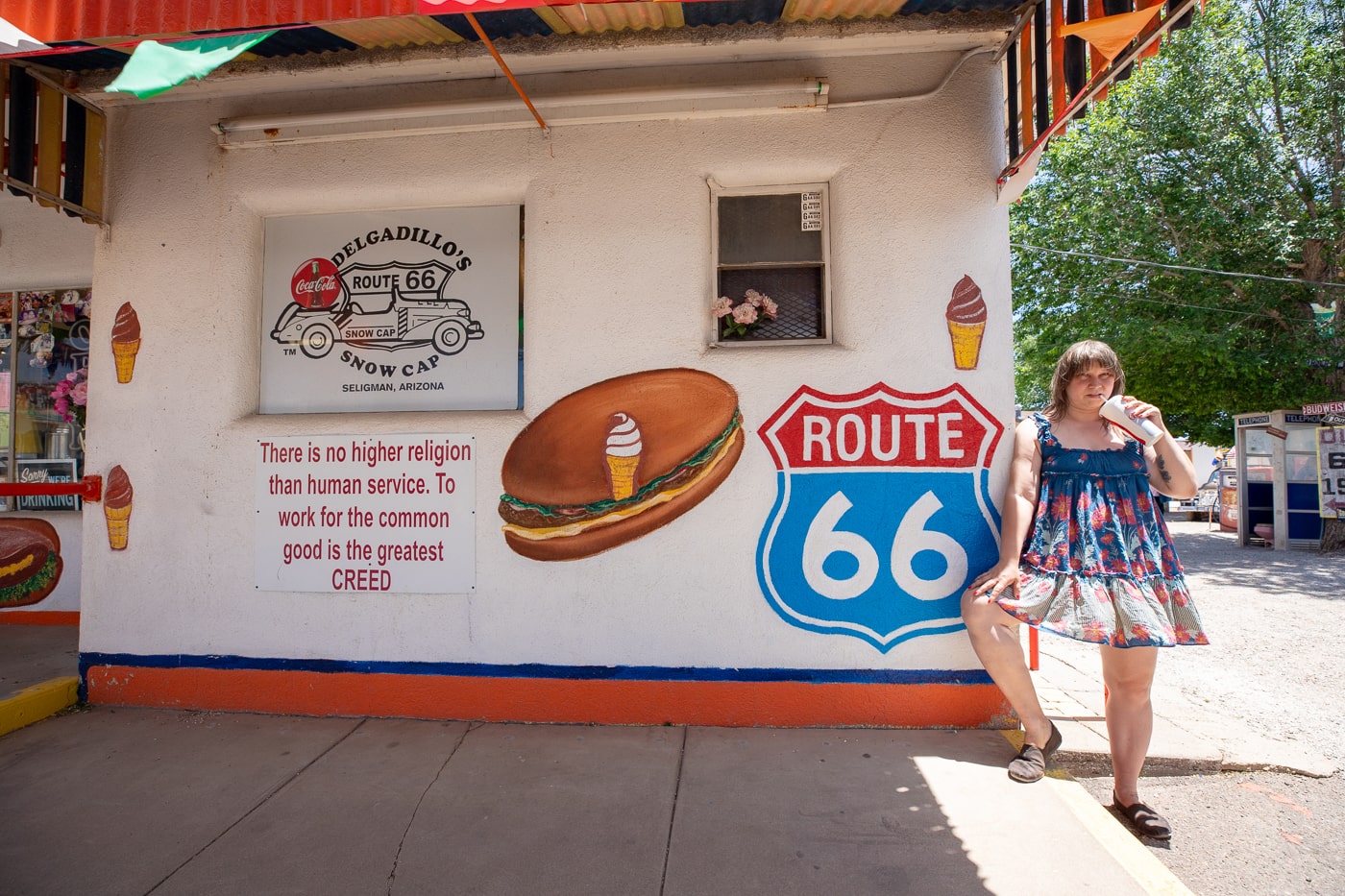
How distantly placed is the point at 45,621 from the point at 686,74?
20.8 ft

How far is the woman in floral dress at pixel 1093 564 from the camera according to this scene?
3020 mm

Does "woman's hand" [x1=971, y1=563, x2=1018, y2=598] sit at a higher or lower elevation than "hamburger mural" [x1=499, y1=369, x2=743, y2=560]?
lower

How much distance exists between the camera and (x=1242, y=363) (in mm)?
13117

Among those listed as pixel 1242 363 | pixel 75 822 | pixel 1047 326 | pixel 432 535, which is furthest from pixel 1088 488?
pixel 1047 326

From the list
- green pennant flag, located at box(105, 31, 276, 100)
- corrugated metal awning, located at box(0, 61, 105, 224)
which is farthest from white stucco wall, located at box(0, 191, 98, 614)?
green pennant flag, located at box(105, 31, 276, 100)

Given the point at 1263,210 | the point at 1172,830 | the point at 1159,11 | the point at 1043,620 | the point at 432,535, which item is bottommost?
the point at 1172,830

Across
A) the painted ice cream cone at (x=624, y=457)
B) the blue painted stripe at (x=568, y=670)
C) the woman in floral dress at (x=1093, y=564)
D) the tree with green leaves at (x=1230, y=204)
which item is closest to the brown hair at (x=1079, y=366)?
the woman in floral dress at (x=1093, y=564)

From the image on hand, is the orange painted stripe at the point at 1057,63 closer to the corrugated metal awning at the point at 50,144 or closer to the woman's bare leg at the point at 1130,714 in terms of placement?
the woman's bare leg at the point at 1130,714

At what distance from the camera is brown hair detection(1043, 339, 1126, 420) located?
10.5 ft

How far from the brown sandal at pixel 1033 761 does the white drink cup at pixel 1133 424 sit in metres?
1.43

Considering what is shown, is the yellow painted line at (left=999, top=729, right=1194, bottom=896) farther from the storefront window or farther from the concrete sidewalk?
the storefront window

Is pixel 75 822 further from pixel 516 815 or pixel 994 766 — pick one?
pixel 994 766

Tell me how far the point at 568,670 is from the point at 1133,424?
295 centimetres

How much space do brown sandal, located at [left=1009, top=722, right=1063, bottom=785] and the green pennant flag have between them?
4.28 metres
